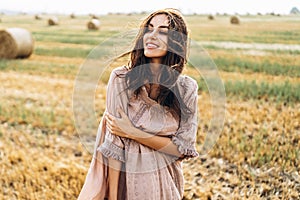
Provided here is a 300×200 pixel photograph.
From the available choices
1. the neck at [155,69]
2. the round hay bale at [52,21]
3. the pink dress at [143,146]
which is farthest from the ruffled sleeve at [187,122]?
the round hay bale at [52,21]

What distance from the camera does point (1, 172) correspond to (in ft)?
15.5

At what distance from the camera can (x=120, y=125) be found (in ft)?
6.82

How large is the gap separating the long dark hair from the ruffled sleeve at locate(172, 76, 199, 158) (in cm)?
3

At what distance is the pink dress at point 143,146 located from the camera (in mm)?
2129

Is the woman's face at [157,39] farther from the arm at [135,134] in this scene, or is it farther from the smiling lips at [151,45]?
the arm at [135,134]

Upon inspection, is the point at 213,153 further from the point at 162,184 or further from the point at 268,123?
the point at 162,184

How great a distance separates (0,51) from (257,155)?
11.2 meters

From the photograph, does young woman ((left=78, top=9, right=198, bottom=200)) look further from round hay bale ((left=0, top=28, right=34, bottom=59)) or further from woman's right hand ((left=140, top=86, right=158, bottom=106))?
round hay bale ((left=0, top=28, right=34, bottom=59))

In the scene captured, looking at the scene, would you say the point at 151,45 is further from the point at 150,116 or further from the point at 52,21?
the point at 52,21

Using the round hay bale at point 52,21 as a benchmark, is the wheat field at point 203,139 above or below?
above

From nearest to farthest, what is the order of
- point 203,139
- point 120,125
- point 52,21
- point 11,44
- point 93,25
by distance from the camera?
point 120,125 < point 203,139 < point 11,44 < point 93,25 < point 52,21

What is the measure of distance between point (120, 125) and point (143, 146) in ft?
0.51

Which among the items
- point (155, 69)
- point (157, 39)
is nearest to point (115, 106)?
point (155, 69)

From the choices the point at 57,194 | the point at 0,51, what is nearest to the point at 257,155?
the point at 57,194
